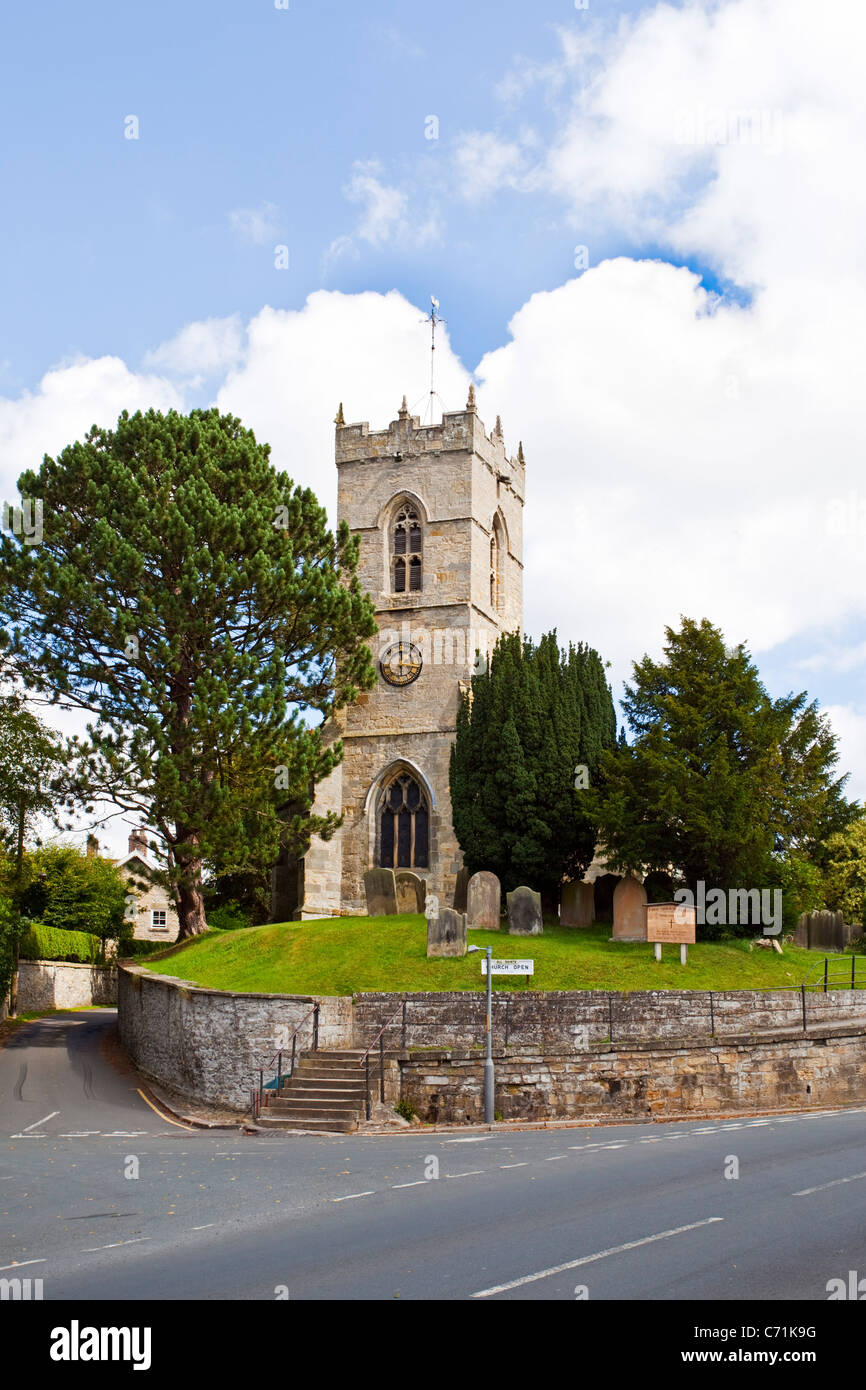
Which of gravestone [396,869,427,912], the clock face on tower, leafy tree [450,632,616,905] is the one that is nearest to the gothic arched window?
the clock face on tower

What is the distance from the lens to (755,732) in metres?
30.9

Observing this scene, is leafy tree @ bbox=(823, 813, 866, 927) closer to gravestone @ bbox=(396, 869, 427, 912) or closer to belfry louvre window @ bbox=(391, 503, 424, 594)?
belfry louvre window @ bbox=(391, 503, 424, 594)

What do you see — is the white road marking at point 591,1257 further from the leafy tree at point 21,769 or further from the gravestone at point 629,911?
the leafy tree at point 21,769

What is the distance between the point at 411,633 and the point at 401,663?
3.57ft

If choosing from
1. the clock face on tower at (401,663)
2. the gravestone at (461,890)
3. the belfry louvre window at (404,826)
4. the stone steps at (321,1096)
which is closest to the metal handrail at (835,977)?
the gravestone at (461,890)

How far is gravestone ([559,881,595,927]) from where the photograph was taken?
1266 inches

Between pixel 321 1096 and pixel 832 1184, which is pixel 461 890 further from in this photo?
pixel 832 1184

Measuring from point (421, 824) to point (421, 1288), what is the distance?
96.9ft

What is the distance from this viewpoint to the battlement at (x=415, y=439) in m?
40.8

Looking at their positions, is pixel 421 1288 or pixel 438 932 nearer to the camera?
pixel 421 1288

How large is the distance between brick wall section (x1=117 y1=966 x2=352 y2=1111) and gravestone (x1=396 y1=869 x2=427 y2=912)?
7959mm

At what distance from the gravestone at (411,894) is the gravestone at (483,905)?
3533 mm
